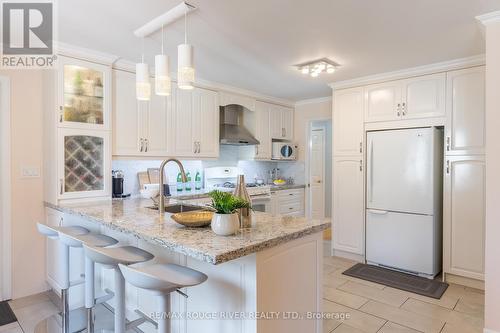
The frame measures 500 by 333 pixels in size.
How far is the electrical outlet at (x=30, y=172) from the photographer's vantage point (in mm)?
2846

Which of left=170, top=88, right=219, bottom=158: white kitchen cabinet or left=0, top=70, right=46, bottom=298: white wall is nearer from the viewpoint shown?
left=0, top=70, right=46, bottom=298: white wall

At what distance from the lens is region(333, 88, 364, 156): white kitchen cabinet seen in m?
3.84

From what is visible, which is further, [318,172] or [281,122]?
[318,172]

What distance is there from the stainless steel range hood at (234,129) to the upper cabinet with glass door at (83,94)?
1694 millimetres

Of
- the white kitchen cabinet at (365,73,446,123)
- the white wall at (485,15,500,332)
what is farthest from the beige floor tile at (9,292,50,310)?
the white kitchen cabinet at (365,73,446,123)

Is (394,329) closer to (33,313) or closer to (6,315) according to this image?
(33,313)

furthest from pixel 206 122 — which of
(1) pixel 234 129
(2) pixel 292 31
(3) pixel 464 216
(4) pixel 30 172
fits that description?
(3) pixel 464 216

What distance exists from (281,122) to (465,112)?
2.64m

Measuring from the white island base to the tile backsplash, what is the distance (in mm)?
Answer: 1695

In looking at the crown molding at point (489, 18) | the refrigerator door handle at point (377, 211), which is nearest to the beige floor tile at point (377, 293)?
the refrigerator door handle at point (377, 211)

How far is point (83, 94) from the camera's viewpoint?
281 centimetres

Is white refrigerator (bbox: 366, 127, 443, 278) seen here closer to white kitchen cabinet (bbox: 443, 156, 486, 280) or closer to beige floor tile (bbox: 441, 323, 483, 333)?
white kitchen cabinet (bbox: 443, 156, 486, 280)

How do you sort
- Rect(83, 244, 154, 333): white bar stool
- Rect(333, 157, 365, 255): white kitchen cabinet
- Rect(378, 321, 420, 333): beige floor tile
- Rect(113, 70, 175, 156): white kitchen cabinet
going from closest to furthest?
Rect(83, 244, 154, 333): white bar stool
Rect(378, 321, 420, 333): beige floor tile
Rect(113, 70, 175, 156): white kitchen cabinet
Rect(333, 157, 365, 255): white kitchen cabinet

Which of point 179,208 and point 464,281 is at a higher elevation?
point 179,208
